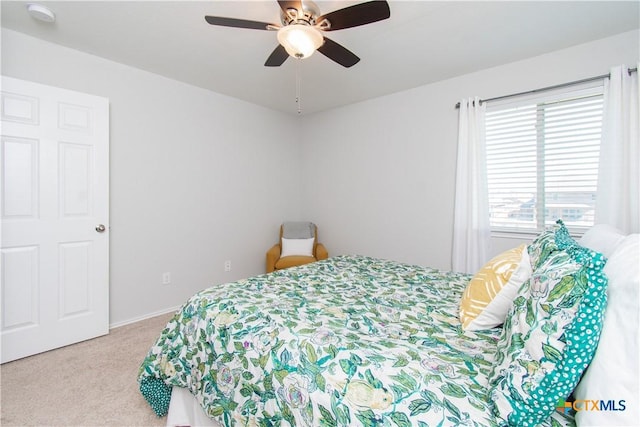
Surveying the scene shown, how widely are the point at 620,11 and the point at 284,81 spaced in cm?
264

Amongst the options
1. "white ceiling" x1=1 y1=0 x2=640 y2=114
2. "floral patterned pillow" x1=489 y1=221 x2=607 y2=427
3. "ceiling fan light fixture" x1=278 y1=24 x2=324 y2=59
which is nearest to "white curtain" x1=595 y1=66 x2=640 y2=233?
"white ceiling" x1=1 y1=0 x2=640 y2=114

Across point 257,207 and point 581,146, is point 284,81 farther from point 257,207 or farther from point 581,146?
point 581,146

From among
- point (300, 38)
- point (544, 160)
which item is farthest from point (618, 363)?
point (544, 160)

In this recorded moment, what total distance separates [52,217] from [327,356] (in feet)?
8.27

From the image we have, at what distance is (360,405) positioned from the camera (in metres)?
0.86

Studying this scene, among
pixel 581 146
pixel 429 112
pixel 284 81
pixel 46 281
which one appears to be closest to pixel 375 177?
pixel 429 112

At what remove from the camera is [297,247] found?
3729 mm

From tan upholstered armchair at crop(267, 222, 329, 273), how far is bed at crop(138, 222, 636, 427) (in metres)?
1.64

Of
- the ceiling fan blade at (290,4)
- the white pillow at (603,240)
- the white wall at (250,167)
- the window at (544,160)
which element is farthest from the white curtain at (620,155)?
the ceiling fan blade at (290,4)

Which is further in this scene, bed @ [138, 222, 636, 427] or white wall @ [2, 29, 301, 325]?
white wall @ [2, 29, 301, 325]

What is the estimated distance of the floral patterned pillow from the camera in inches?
28.0

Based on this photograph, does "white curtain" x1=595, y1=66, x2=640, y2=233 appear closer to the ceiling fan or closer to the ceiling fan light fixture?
the ceiling fan

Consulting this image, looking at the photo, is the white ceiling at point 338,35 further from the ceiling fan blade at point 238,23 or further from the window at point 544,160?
the window at point 544,160

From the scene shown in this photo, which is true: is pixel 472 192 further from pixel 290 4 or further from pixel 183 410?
pixel 183 410
